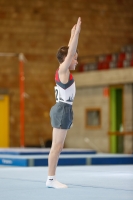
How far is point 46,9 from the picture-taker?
1947cm

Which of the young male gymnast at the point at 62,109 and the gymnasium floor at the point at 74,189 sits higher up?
the young male gymnast at the point at 62,109

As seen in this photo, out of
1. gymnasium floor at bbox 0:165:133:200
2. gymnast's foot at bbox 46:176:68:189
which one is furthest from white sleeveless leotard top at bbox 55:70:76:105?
gymnasium floor at bbox 0:165:133:200

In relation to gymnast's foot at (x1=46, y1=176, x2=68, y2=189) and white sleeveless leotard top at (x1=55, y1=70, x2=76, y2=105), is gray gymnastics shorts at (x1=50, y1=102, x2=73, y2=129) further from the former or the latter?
gymnast's foot at (x1=46, y1=176, x2=68, y2=189)

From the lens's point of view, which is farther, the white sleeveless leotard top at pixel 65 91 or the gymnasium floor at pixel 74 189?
the white sleeveless leotard top at pixel 65 91

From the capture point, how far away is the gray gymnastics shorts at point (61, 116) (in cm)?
599

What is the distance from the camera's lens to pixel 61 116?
236 inches

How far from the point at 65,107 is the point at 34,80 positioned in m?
13.2

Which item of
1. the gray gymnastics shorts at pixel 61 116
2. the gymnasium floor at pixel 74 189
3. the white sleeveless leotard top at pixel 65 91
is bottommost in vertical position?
the gymnasium floor at pixel 74 189

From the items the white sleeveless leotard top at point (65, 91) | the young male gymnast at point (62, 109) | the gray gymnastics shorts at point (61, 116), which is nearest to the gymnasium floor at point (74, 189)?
the young male gymnast at point (62, 109)

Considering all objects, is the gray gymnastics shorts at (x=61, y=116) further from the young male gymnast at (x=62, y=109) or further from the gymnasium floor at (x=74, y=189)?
the gymnasium floor at (x=74, y=189)

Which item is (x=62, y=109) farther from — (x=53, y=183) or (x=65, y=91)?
(x=53, y=183)

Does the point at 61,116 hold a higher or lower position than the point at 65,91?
lower

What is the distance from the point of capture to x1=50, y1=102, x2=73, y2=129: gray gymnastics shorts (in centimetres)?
599

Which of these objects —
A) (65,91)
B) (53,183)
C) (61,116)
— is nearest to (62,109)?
(61,116)
